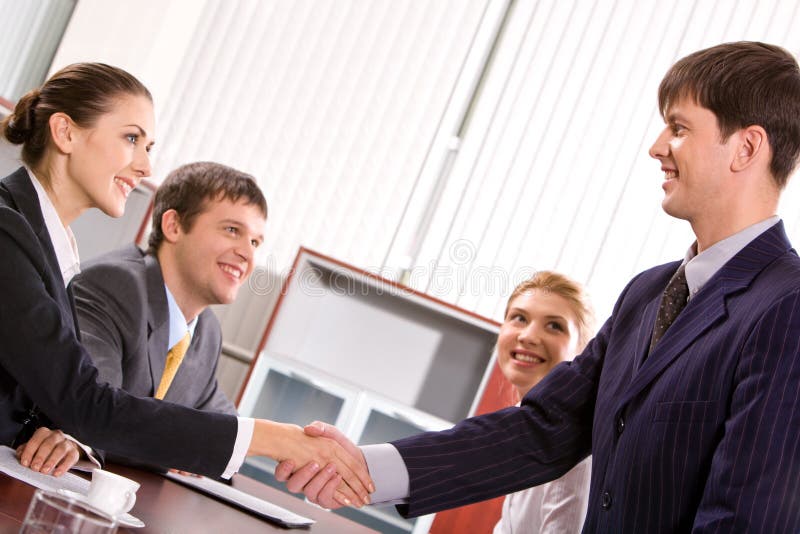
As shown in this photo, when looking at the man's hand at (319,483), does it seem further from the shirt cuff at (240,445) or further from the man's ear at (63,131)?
the man's ear at (63,131)

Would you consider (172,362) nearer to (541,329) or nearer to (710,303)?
(541,329)

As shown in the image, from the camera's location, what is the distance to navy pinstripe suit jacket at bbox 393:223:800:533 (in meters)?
1.29

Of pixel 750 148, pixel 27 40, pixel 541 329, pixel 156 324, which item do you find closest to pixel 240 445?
pixel 156 324

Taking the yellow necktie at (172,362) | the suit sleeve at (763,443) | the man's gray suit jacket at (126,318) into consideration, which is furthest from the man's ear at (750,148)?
the yellow necktie at (172,362)

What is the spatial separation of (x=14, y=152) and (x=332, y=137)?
2.15 m

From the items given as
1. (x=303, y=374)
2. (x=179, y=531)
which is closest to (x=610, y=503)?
(x=179, y=531)

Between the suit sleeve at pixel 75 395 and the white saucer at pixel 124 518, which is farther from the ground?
the suit sleeve at pixel 75 395

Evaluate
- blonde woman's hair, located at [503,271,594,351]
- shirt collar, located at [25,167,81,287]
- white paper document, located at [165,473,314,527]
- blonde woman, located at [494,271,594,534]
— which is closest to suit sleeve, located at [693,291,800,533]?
white paper document, located at [165,473,314,527]

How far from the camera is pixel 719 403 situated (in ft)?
4.67

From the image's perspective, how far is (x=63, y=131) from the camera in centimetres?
197

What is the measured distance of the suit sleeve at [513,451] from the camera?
199cm

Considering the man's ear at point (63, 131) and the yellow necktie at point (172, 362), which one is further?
the yellow necktie at point (172, 362)

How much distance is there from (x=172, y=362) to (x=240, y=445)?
3.27ft

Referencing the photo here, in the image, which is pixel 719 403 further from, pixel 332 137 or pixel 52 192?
pixel 332 137
